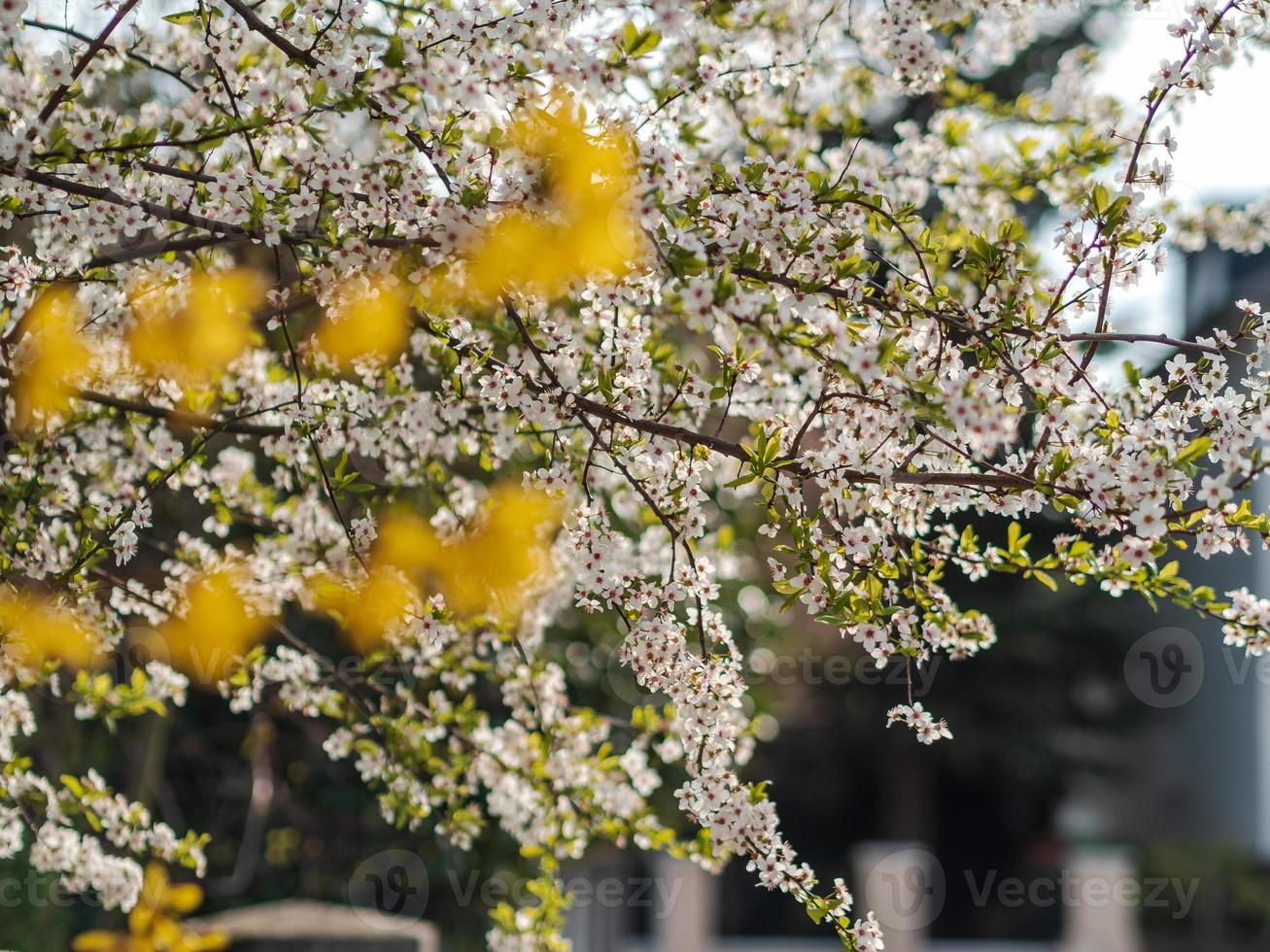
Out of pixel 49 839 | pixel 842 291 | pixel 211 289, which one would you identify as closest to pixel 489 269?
pixel 842 291

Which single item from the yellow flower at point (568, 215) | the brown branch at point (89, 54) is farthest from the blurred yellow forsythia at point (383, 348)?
the brown branch at point (89, 54)

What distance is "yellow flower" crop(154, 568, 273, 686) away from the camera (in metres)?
3.03

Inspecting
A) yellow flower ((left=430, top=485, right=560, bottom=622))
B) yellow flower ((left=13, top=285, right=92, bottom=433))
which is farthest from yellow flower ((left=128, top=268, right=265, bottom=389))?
yellow flower ((left=430, top=485, right=560, bottom=622))

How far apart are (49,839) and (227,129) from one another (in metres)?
1.87

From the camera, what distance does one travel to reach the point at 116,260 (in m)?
2.62

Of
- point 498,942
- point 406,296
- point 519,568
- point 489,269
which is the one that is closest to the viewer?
point 489,269

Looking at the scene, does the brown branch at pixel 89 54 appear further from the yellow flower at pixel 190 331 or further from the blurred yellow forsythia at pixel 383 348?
the yellow flower at pixel 190 331

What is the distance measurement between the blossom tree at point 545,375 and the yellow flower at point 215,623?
1 cm

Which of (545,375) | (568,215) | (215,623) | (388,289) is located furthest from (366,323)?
(215,623)

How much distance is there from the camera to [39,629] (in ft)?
9.07

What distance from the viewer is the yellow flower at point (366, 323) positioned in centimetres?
240

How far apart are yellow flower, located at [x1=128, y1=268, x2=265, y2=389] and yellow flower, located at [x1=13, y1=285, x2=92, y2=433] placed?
0.16 m

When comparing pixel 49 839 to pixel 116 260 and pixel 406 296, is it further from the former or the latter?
pixel 406 296

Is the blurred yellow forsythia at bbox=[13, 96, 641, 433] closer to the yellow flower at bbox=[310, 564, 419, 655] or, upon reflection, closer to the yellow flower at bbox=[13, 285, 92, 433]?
the yellow flower at bbox=[13, 285, 92, 433]
